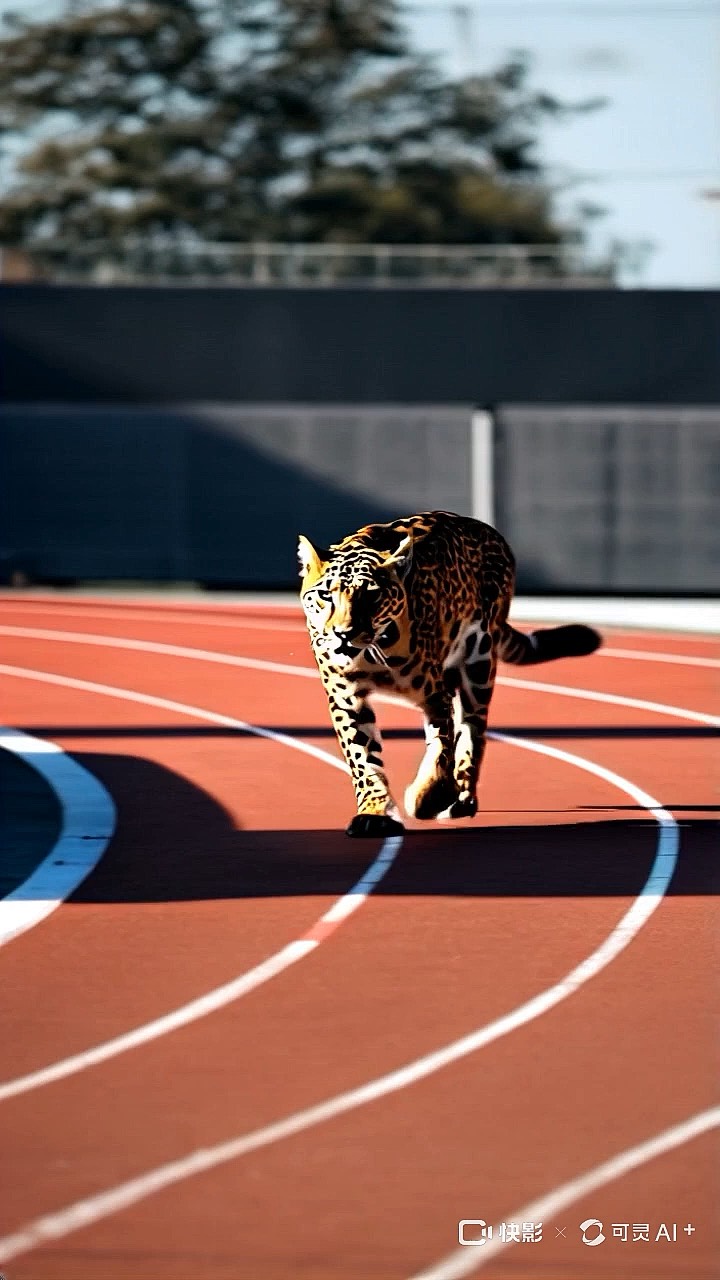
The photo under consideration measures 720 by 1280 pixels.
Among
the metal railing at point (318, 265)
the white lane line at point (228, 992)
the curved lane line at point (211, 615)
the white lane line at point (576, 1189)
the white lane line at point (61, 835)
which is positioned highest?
the metal railing at point (318, 265)

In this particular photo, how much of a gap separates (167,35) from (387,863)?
37089 millimetres

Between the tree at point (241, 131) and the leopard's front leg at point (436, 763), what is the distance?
31.7 metres

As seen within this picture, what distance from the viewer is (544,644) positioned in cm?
1463

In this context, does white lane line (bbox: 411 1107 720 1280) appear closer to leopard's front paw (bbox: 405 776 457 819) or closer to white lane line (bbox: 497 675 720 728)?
leopard's front paw (bbox: 405 776 457 819)

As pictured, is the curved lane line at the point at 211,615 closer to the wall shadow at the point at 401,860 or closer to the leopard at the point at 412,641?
the leopard at the point at 412,641

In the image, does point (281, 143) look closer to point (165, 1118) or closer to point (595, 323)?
point (595, 323)

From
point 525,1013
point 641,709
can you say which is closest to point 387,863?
point 525,1013

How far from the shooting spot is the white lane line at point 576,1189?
6.15 meters

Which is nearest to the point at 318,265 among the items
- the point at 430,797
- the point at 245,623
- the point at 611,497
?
the point at 611,497

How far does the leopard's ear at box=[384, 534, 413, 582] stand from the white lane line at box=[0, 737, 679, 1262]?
2210 mm

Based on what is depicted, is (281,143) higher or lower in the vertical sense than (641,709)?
higher

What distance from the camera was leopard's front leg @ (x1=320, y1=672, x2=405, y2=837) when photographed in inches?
499

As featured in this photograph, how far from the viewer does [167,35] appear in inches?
1834

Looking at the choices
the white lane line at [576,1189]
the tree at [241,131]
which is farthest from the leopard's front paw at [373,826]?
the tree at [241,131]
